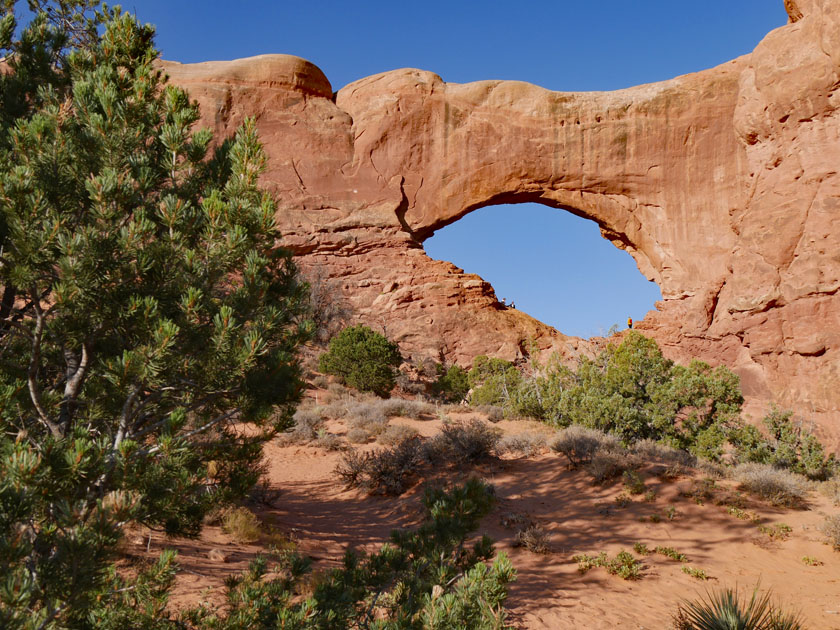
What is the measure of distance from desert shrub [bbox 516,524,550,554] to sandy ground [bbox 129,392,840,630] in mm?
83

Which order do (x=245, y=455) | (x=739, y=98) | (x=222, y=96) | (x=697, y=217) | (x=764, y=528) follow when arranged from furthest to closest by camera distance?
→ (x=222, y=96) → (x=697, y=217) → (x=739, y=98) → (x=764, y=528) → (x=245, y=455)

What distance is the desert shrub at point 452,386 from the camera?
21.2m

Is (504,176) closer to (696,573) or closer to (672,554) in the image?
(672,554)

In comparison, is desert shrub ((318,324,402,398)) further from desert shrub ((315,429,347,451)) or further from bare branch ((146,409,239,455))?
bare branch ((146,409,239,455))

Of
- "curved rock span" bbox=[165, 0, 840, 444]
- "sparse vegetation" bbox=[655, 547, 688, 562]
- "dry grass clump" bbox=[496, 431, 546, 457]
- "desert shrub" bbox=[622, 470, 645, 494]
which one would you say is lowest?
"sparse vegetation" bbox=[655, 547, 688, 562]

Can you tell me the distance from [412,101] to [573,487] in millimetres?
21648

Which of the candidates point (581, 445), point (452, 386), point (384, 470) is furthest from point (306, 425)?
point (452, 386)

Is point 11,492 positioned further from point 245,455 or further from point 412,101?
point 412,101

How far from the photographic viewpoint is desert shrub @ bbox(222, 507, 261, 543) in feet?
22.3

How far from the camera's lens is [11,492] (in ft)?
8.05

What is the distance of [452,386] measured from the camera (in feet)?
70.1

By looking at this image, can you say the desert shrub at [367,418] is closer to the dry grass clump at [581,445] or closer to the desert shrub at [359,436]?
the desert shrub at [359,436]

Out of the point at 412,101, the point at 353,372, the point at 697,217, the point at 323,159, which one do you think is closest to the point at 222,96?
the point at 323,159

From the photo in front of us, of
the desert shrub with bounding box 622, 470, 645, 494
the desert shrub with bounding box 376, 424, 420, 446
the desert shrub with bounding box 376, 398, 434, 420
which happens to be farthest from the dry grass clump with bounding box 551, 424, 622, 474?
the desert shrub with bounding box 376, 398, 434, 420
